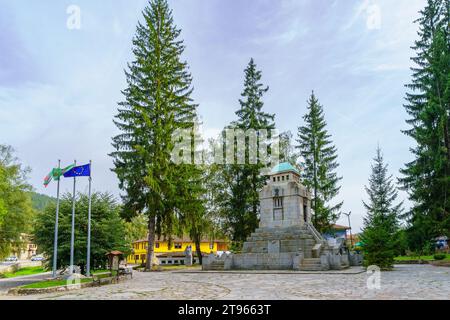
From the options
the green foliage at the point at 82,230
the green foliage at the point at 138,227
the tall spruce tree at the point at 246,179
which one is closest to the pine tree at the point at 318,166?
the tall spruce tree at the point at 246,179

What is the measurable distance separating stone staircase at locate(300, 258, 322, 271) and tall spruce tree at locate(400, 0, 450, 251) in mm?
10629

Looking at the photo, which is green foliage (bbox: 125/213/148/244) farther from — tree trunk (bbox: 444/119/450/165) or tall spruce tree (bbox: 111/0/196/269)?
tree trunk (bbox: 444/119/450/165)

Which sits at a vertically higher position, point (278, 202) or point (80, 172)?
point (80, 172)

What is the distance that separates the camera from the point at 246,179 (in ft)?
113

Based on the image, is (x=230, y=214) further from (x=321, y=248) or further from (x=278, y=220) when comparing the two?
(x=321, y=248)

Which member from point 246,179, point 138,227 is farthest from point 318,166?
point 138,227

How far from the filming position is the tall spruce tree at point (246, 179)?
110 feet

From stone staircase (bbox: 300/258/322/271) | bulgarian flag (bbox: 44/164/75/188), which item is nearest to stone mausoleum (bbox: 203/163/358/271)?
stone staircase (bbox: 300/258/322/271)

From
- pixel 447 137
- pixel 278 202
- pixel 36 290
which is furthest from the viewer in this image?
pixel 447 137

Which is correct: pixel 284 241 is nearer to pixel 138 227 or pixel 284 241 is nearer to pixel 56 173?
pixel 56 173

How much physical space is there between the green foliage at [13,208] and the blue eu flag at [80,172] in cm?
2199

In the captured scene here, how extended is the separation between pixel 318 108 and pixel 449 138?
15642 millimetres

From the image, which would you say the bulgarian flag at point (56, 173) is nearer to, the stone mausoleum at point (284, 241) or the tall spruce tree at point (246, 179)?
the stone mausoleum at point (284, 241)

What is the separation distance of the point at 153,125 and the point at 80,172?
424 inches
